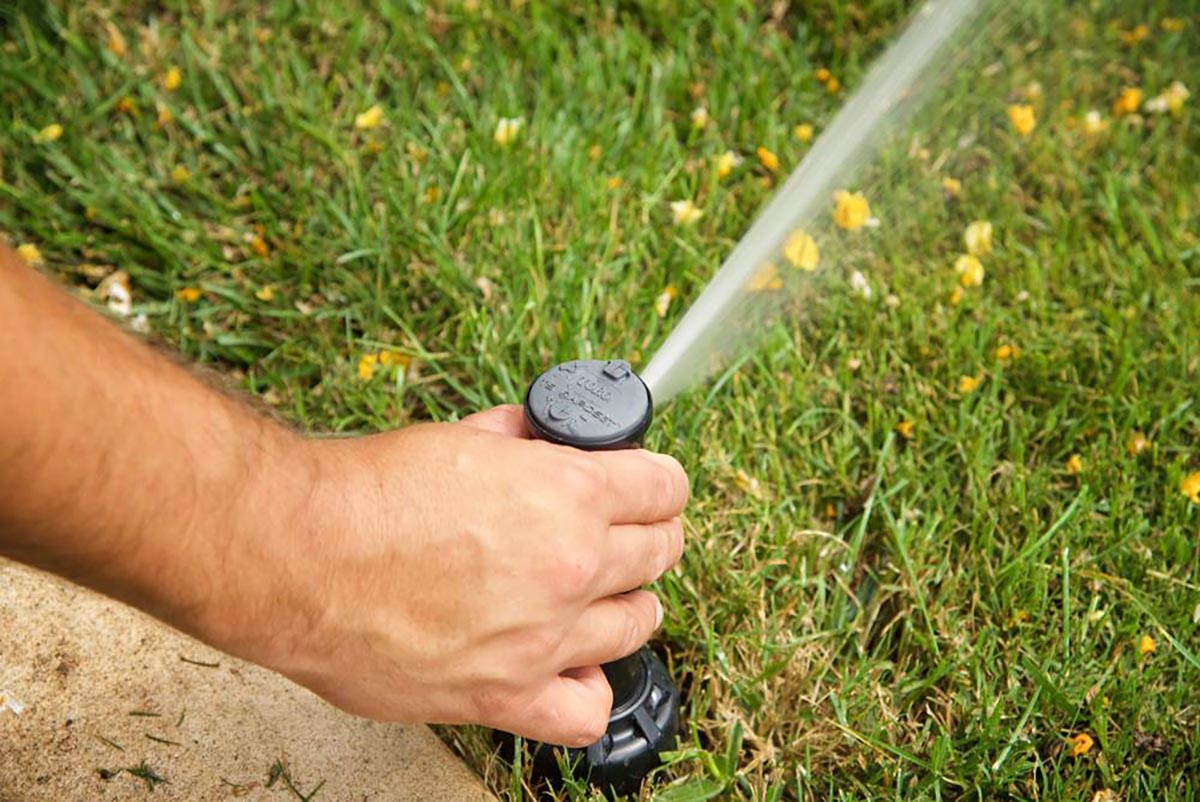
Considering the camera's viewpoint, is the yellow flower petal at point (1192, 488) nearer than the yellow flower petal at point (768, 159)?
Yes

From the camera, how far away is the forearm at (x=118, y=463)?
1031mm

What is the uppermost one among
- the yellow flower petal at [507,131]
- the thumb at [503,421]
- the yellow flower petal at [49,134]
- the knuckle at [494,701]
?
the thumb at [503,421]

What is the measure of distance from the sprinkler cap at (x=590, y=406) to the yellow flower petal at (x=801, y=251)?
0.95m

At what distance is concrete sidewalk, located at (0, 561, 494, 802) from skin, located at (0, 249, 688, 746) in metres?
0.45

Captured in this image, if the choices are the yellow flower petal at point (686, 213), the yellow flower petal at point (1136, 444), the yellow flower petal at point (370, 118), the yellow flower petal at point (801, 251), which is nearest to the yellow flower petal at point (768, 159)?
the yellow flower petal at point (686, 213)

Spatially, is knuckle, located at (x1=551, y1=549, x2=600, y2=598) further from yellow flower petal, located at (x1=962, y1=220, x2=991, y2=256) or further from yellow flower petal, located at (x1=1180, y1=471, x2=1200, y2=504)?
yellow flower petal, located at (x1=962, y1=220, x2=991, y2=256)

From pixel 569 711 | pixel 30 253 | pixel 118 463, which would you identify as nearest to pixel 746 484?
pixel 569 711

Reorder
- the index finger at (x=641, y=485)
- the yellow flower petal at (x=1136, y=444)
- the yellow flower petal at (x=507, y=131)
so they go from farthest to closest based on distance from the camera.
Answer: the yellow flower petal at (x=507, y=131) → the yellow flower petal at (x=1136, y=444) → the index finger at (x=641, y=485)

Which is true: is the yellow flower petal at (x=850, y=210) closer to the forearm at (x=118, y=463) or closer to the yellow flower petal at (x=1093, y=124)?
the yellow flower petal at (x=1093, y=124)

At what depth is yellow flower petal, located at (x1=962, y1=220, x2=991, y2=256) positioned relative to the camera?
8.04 feet

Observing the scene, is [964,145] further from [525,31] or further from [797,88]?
[525,31]

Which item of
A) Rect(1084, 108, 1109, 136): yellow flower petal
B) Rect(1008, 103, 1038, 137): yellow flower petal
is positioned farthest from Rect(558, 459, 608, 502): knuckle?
Rect(1084, 108, 1109, 136): yellow flower petal

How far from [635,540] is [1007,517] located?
0.96m

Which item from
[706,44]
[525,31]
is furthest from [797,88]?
[525,31]
